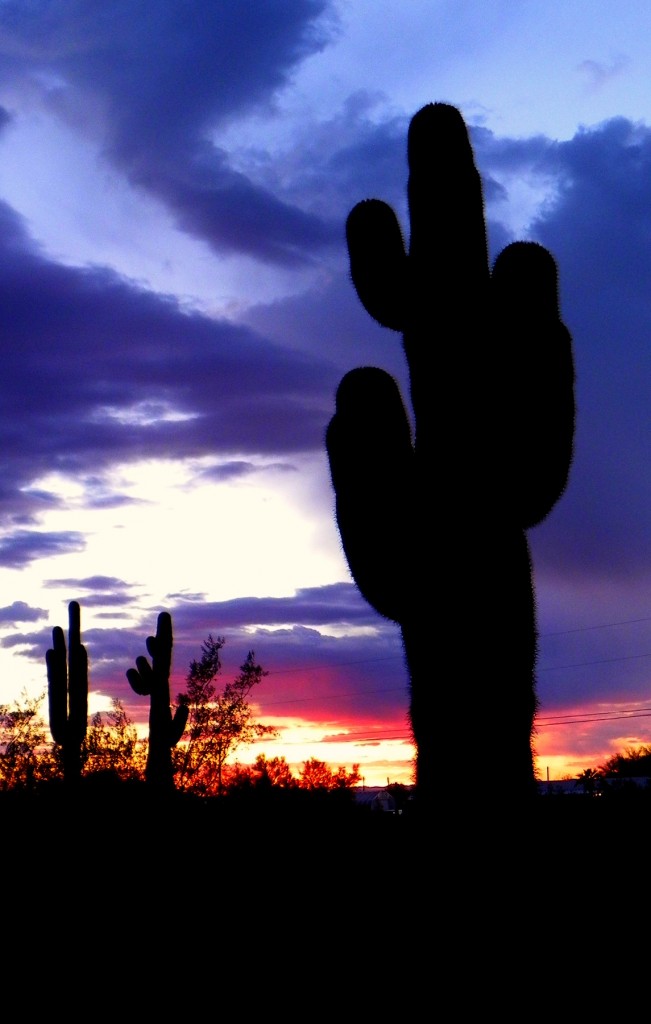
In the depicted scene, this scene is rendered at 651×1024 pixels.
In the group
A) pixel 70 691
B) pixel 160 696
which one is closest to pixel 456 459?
pixel 160 696

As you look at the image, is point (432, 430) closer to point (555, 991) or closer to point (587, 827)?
point (555, 991)

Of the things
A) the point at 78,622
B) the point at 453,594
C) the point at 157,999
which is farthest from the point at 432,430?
the point at 78,622

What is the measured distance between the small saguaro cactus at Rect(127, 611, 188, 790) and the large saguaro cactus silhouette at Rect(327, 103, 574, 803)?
14176 mm

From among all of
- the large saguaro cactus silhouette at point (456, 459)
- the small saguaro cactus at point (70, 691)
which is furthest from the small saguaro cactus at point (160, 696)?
the large saguaro cactus silhouette at point (456, 459)

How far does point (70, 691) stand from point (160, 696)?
1.85 metres

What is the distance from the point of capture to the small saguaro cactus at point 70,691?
21.9 metres

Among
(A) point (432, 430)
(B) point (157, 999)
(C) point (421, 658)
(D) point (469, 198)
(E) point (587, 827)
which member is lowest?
(B) point (157, 999)

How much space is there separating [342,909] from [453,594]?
3.61 metres

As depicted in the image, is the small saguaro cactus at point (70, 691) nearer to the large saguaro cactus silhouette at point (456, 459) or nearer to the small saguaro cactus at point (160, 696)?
the small saguaro cactus at point (160, 696)

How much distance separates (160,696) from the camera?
2197 centimetres

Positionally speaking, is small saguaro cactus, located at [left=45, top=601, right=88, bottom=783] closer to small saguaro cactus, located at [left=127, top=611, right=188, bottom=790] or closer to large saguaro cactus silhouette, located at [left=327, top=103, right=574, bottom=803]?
small saguaro cactus, located at [left=127, top=611, right=188, bottom=790]

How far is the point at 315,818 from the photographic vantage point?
43.4 ft

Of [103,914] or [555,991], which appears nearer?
[555,991]

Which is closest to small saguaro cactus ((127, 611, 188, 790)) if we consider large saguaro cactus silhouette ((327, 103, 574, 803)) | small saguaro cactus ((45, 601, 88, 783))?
small saguaro cactus ((45, 601, 88, 783))
